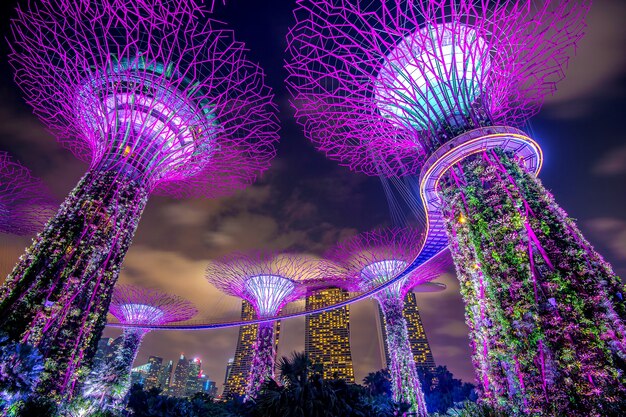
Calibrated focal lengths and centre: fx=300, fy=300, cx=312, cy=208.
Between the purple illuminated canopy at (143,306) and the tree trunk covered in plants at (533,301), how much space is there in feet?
90.9

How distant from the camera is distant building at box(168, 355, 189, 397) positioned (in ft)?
549

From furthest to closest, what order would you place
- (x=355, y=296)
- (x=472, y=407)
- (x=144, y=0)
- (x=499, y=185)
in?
(x=355, y=296)
(x=144, y=0)
(x=499, y=185)
(x=472, y=407)

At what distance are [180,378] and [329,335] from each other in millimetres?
117575

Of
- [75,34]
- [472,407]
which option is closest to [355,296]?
[472,407]

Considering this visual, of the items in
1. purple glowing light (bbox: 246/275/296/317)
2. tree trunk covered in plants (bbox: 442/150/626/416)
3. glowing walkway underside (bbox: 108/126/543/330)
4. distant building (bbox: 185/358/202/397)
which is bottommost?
tree trunk covered in plants (bbox: 442/150/626/416)

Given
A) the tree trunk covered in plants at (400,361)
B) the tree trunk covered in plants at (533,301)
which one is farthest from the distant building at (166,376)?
the tree trunk covered in plants at (533,301)

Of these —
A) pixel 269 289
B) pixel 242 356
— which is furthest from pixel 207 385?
pixel 269 289

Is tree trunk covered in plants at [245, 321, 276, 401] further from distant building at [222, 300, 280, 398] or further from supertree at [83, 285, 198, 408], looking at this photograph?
distant building at [222, 300, 280, 398]

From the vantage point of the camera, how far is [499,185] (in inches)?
362

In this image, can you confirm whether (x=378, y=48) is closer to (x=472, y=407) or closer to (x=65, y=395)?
(x=472, y=407)

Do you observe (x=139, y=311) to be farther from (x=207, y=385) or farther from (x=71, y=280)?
(x=207, y=385)

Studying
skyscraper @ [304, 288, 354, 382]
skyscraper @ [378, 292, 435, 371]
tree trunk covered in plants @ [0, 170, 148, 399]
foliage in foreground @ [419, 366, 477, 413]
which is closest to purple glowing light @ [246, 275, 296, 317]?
tree trunk covered in plants @ [0, 170, 148, 399]

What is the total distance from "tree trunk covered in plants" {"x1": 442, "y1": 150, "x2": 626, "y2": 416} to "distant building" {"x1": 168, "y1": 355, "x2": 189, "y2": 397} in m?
196

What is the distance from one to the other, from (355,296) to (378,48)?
62.0 ft
